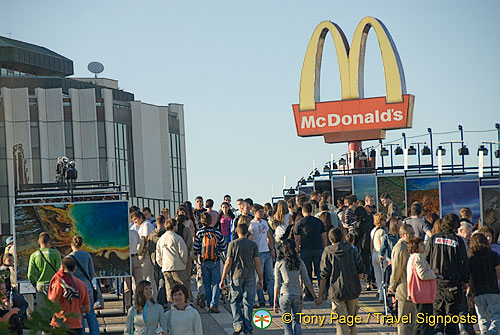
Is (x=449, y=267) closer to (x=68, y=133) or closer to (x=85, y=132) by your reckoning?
(x=68, y=133)

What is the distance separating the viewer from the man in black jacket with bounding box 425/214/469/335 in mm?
13859

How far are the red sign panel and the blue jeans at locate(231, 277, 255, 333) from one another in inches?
1188

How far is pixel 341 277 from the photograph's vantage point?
13508 millimetres

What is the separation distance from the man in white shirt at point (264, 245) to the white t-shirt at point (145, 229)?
198 cm

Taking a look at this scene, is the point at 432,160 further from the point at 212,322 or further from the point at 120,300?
the point at 212,322

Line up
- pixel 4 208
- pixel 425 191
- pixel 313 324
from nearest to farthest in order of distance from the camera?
pixel 313 324, pixel 425 191, pixel 4 208

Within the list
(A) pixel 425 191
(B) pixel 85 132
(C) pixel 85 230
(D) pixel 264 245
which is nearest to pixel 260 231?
(D) pixel 264 245

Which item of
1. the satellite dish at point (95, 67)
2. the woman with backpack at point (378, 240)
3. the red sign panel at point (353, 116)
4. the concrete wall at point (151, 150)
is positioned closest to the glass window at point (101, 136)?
the concrete wall at point (151, 150)

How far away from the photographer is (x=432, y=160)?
38.4m

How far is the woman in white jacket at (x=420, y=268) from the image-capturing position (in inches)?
527

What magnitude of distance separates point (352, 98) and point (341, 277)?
109 ft

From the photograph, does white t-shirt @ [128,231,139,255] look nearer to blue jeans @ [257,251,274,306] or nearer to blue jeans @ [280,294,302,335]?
blue jeans @ [257,251,274,306]

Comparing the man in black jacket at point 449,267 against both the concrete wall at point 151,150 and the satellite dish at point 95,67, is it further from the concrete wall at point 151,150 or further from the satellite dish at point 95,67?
the satellite dish at point 95,67

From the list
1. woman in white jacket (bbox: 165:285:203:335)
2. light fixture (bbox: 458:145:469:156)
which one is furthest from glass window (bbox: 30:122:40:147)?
woman in white jacket (bbox: 165:285:203:335)
